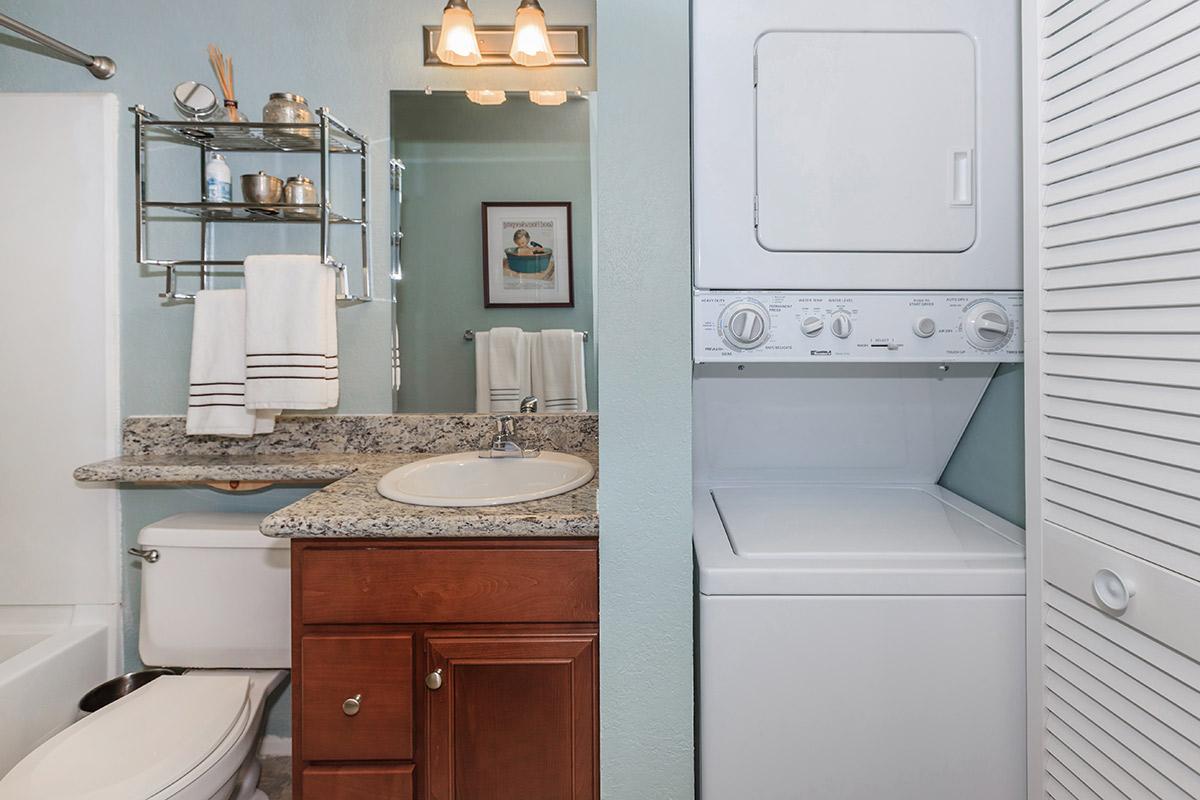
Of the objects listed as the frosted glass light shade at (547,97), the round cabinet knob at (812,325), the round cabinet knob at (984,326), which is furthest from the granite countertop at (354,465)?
the frosted glass light shade at (547,97)

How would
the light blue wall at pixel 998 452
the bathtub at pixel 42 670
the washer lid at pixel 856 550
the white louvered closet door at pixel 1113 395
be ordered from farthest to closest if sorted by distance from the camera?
the bathtub at pixel 42 670, the light blue wall at pixel 998 452, the washer lid at pixel 856 550, the white louvered closet door at pixel 1113 395

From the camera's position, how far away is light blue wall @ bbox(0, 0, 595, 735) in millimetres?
2090

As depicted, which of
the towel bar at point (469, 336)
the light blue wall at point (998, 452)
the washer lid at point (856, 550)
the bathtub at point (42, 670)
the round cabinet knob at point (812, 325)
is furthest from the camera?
the towel bar at point (469, 336)

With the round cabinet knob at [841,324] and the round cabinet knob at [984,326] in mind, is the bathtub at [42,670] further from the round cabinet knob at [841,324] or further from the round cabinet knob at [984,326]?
the round cabinet knob at [984,326]

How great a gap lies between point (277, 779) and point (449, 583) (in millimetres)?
1188

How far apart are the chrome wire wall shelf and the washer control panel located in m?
1.26

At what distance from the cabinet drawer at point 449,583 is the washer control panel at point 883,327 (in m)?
0.54

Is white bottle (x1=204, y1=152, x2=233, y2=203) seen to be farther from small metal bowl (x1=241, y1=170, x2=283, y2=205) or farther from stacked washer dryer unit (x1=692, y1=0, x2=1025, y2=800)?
stacked washer dryer unit (x1=692, y1=0, x2=1025, y2=800)

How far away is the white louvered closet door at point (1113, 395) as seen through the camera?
92 cm

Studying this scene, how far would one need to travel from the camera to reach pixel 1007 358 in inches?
54.4

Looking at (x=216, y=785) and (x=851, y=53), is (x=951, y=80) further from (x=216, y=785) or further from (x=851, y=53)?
(x=216, y=785)

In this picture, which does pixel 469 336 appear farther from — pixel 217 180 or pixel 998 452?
pixel 998 452

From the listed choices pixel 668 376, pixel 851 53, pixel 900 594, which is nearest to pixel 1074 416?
pixel 900 594

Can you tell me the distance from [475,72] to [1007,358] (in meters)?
1.62
